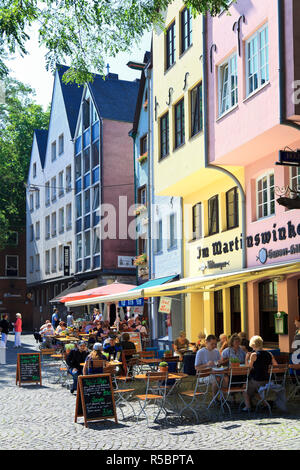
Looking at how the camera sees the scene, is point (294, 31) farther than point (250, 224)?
No

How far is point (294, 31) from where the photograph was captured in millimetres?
14562

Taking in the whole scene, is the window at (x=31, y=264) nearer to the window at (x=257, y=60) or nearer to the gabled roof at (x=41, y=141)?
the gabled roof at (x=41, y=141)

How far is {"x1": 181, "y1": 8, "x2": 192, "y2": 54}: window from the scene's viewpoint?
22.1 m

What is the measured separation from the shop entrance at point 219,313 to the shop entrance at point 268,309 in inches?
125

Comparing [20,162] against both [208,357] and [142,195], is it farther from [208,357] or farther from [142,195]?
[208,357]

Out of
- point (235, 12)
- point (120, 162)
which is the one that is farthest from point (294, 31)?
point (120, 162)

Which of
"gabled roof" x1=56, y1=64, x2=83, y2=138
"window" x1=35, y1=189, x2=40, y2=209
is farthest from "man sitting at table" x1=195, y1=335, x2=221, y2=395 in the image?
"window" x1=35, y1=189, x2=40, y2=209

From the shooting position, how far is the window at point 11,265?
60.3 meters

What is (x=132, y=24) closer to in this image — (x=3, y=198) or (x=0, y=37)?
(x=0, y=37)

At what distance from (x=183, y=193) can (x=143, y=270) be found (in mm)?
7964

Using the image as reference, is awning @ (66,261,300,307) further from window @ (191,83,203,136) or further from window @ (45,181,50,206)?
window @ (45,181,50,206)

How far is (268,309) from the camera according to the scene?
18547 mm

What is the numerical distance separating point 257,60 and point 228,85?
190 cm

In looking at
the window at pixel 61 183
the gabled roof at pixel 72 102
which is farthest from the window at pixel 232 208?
the window at pixel 61 183
